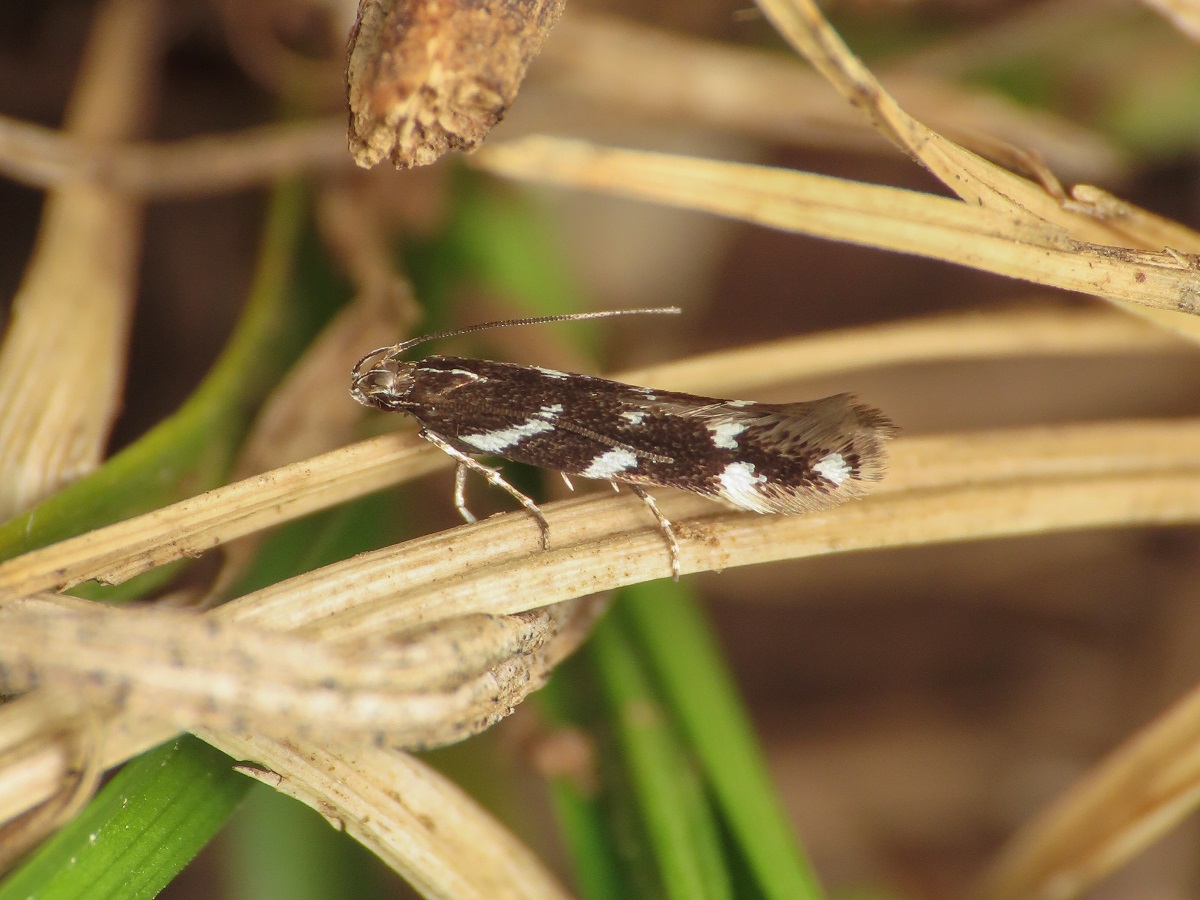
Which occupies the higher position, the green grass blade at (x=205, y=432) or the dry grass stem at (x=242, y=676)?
the green grass blade at (x=205, y=432)

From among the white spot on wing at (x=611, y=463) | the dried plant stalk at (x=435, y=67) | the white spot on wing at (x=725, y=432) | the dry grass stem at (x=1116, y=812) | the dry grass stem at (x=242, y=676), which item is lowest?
the dry grass stem at (x=242, y=676)

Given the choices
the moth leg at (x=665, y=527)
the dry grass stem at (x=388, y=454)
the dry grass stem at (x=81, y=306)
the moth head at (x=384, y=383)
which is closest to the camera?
the dry grass stem at (x=388, y=454)

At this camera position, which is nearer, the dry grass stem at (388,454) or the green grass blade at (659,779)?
the dry grass stem at (388,454)

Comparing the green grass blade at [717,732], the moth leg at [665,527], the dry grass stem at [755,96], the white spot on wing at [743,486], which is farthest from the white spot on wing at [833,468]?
the dry grass stem at [755,96]

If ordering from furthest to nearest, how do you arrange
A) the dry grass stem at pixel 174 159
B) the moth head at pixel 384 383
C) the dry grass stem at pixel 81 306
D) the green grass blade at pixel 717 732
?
the dry grass stem at pixel 174 159, the moth head at pixel 384 383, the dry grass stem at pixel 81 306, the green grass blade at pixel 717 732

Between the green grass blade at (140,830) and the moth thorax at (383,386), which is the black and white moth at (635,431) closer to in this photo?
the moth thorax at (383,386)

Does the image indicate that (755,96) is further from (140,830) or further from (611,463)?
(140,830)

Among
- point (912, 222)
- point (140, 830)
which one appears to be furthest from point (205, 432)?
point (912, 222)

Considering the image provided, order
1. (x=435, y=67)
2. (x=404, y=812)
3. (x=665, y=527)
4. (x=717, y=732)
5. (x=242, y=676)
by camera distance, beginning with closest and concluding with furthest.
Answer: (x=242, y=676)
(x=435, y=67)
(x=404, y=812)
(x=665, y=527)
(x=717, y=732)
